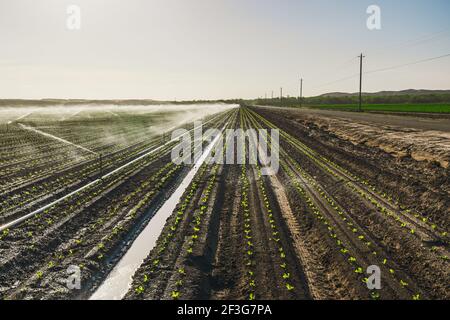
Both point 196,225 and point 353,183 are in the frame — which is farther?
point 353,183

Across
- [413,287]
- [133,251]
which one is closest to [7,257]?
[133,251]

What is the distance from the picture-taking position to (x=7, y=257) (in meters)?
9.33

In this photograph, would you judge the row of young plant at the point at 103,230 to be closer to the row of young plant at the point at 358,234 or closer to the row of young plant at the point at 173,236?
the row of young plant at the point at 173,236

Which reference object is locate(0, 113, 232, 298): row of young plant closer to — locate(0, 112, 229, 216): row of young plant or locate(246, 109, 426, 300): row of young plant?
locate(0, 112, 229, 216): row of young plant

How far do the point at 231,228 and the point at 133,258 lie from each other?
343 centimetres

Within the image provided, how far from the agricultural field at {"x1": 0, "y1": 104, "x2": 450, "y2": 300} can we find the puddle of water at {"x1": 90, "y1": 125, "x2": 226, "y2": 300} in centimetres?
5

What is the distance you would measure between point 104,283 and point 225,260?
3252 millimetres

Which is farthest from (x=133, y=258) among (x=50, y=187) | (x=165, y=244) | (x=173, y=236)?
(x=50, y=187)

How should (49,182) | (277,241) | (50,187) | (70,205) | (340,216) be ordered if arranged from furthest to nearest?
1. (49,182)
2. (50,187)
3. (70,205)
4. (340,216)
5. (277,241)

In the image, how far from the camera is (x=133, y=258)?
9758 millimetres

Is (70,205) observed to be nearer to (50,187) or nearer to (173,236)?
(50,187)

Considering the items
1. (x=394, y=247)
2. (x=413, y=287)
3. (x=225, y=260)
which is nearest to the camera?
(x=413, y=287)
